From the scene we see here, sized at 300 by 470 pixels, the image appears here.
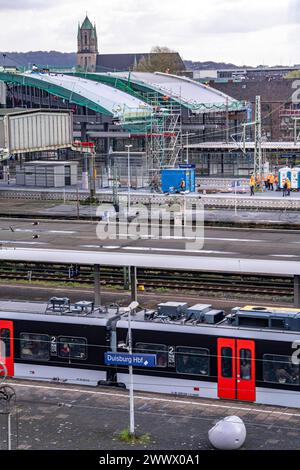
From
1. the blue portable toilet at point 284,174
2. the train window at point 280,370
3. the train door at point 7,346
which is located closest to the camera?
the train window at point 280,370

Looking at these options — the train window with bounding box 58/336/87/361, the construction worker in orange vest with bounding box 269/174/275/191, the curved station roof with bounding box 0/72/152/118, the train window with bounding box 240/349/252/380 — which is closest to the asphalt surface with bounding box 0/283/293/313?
the train window with bounding box 58/336/87/361

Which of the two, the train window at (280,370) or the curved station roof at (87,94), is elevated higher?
the curved station roof at (87,94)

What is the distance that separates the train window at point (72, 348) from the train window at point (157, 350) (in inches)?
59.8

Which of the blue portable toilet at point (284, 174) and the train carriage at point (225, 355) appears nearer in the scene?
the train carriage at point (225, 355)

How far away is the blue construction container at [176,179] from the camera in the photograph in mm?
62688

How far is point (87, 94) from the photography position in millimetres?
74312

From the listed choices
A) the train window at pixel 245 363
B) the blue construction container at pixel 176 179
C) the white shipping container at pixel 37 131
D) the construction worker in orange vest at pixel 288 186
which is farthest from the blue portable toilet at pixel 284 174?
the train window at pixel 245 363

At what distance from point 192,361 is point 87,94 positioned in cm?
5464

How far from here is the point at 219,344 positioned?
71.2 ft

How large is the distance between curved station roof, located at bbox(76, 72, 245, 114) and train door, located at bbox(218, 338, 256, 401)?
198 ft

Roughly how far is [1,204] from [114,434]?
1806 inches

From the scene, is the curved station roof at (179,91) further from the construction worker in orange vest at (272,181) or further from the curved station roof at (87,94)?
the construction worker in orange vest at (272,181)

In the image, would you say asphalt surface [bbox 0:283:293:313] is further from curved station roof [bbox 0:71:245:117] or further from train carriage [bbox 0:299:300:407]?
curved station roof [bbox 0:71:245:117]

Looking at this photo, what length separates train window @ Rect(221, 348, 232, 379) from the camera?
21580mm
